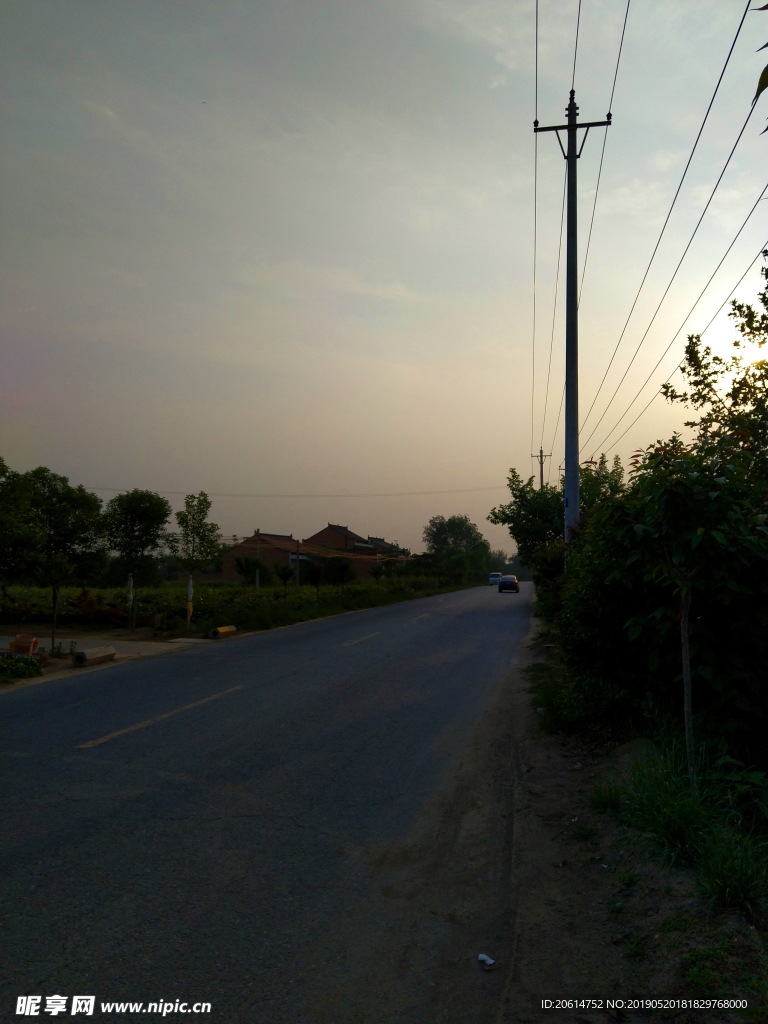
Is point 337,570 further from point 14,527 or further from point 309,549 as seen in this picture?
point 14,527

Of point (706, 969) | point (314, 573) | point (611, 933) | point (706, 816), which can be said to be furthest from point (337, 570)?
point (706, 969)

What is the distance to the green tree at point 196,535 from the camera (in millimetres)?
33112

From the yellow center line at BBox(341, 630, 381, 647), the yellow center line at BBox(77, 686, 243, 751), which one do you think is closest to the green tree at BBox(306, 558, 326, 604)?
the yellow center line at BBox(341, 630, 381, 647)

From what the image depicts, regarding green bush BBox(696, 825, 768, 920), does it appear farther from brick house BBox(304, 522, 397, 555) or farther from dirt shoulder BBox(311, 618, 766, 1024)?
brick house BBox(304, 522, 397, 555)

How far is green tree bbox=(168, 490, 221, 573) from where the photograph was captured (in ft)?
109

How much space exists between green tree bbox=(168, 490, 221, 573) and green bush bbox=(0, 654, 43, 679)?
18266mm

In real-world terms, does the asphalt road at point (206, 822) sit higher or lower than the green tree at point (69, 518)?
lower

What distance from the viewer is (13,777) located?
687cm

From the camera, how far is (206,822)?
228 inches

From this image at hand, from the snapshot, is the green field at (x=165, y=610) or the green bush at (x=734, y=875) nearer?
the green bush at (x=734, y=875)

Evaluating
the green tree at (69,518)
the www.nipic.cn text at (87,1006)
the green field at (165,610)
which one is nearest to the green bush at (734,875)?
the www.nipic.cn text at (87,1006)

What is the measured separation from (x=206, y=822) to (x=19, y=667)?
9757 mm

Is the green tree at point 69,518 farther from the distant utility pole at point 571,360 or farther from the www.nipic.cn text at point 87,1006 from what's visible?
the www.nipic.cn text at point 87,1006

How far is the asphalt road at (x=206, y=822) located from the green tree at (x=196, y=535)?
20.5 metres
